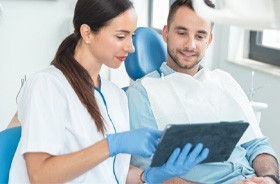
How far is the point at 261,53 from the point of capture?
2895mm

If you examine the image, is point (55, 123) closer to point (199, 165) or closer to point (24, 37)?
point (199, 165)

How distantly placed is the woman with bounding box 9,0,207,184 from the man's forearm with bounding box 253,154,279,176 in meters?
0.44

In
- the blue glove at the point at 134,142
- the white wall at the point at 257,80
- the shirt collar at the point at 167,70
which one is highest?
the shirt collar at the point at 167,70

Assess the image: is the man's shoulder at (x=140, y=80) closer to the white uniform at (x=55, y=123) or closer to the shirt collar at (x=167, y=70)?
the shirt collar at (x=167, y=70)

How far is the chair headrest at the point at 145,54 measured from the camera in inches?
70.2

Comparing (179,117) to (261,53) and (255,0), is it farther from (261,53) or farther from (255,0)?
(261,53)

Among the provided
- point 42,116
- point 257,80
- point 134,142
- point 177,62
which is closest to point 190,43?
point 177,62

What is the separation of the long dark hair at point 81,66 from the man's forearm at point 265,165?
647mm

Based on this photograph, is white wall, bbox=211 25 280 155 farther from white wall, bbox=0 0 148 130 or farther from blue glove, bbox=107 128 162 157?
blue glove, bbox=107 128 162 157

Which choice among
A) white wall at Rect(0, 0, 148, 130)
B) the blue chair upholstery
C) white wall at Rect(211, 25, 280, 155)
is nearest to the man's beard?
the blue chair upholstery

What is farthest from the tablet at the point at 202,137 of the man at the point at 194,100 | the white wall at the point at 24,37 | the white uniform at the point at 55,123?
the white wall at the point at 24,37

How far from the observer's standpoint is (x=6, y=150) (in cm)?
115

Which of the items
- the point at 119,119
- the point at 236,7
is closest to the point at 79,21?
the point at 119,119

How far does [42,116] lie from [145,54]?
2.56 ft
